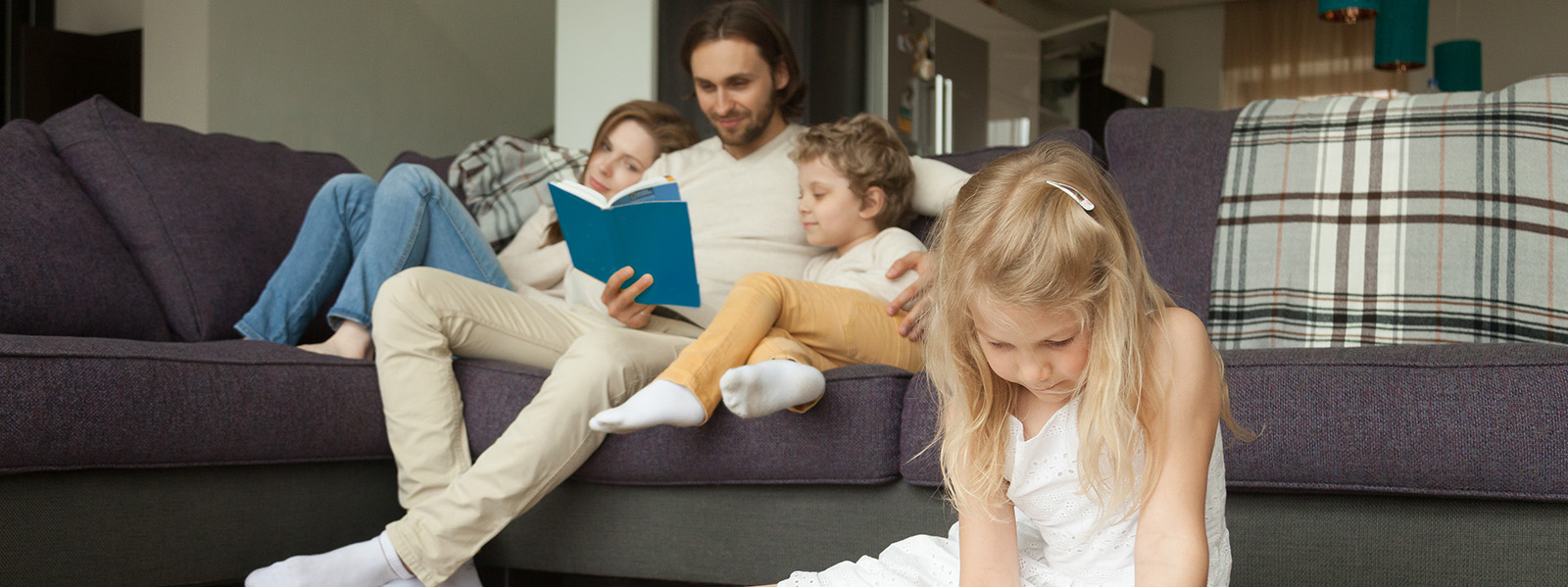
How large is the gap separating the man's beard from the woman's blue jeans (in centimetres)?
50

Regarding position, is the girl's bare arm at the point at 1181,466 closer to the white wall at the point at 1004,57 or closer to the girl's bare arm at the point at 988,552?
the girl's bare arm at the point at 988,552

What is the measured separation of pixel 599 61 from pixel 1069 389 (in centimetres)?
276

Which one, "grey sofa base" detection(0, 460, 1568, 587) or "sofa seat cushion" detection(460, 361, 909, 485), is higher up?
"sofa seat cushion" detection(460, 361, 909, 485)

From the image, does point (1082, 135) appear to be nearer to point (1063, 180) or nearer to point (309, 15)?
point (1063, 180)

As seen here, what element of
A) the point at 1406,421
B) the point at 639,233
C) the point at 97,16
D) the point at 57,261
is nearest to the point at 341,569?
the point at 639,233

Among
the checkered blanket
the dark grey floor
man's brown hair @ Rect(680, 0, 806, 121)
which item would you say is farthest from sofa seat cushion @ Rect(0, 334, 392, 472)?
the checkered blanket

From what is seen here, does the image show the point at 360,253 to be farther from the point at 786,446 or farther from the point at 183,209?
the point at 786,446

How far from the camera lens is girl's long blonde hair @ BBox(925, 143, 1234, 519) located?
34.2 inches

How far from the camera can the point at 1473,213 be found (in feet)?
5.49

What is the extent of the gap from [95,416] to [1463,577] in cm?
161

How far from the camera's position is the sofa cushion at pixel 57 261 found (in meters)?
1.76

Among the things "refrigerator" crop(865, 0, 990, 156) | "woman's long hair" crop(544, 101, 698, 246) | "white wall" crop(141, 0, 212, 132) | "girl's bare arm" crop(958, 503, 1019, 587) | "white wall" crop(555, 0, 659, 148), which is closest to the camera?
"girl's bare arm" crop(958, 503, 1019, 587)

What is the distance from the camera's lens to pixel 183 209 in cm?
202

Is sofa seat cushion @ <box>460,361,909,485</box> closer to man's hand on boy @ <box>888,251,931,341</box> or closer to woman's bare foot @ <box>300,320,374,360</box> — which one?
man's hand on boy @ <box>888,251,931,341</box>
